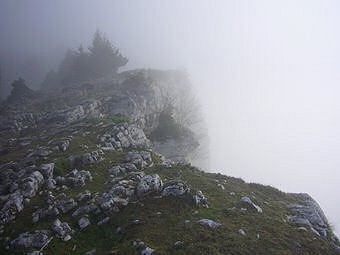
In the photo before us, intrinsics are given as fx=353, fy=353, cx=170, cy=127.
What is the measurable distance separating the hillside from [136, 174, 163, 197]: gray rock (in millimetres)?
69

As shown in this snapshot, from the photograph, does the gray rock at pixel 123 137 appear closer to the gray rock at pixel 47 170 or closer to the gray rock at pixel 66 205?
the gray rock at pixel 47 170

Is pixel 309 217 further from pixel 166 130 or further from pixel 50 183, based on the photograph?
pixel 166 130

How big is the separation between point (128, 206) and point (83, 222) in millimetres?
3055

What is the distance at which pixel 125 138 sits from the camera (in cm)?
3766

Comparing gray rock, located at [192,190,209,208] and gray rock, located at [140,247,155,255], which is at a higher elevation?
gray rock, located at [192,190,209,208]

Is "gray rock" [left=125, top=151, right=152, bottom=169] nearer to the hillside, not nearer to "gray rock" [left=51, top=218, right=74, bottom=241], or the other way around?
the hillside

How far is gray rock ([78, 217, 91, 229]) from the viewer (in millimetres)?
20498

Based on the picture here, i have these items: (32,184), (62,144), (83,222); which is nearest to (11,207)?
(32,184)

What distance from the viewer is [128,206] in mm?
22453

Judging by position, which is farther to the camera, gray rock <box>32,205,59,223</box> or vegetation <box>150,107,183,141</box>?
vegetation <box>150,107,183,141</box>

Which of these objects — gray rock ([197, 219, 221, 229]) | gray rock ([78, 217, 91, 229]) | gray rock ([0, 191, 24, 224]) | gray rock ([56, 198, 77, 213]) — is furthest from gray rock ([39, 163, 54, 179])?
gray rock ([197, 219, 221, 229])

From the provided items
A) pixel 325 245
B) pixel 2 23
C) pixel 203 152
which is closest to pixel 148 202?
pixel 325 245

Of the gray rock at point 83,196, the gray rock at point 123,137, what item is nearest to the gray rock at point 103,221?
the gray rock at point 83,196

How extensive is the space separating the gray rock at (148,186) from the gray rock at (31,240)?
6.84m
